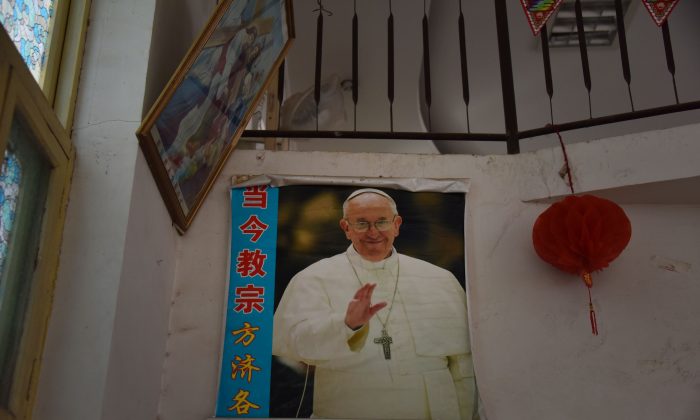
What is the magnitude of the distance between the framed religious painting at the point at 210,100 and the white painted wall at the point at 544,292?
192 millimetres

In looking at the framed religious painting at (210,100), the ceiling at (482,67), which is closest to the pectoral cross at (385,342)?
the framed religious painting at (210,100)

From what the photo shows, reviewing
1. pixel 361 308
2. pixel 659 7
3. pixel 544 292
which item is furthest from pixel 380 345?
pixel 659 7

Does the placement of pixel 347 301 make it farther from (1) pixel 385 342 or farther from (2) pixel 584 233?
(2) pixel 584 233

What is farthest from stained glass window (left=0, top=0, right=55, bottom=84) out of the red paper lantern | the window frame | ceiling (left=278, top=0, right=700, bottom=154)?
ceiling (left=278, top=0, right=700, bottom=154)

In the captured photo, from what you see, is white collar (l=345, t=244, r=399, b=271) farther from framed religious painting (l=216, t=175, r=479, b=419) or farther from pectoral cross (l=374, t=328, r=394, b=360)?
pectoral cross (l=374, t=328, r=394, b=360)

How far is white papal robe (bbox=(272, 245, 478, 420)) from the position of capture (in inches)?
108

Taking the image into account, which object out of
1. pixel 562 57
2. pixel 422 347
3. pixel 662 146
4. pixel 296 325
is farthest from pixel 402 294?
pixel 562 57

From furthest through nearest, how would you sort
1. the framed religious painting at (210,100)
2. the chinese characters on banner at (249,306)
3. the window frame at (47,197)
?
the chinese characters on banner at (249,306) → the framed religious painting at (210,100) → the window frame at (47,197)

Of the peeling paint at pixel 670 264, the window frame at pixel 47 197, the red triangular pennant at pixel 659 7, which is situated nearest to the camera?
the window frame at pixel 47 197

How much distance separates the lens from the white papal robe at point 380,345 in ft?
8.98

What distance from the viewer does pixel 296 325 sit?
2852 mm

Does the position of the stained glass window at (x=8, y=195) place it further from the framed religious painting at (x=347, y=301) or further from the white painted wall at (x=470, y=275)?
the framed religious painting at (x=347, y=301)

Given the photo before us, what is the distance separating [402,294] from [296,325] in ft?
1.50

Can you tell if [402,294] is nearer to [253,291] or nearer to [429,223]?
[429,223]
